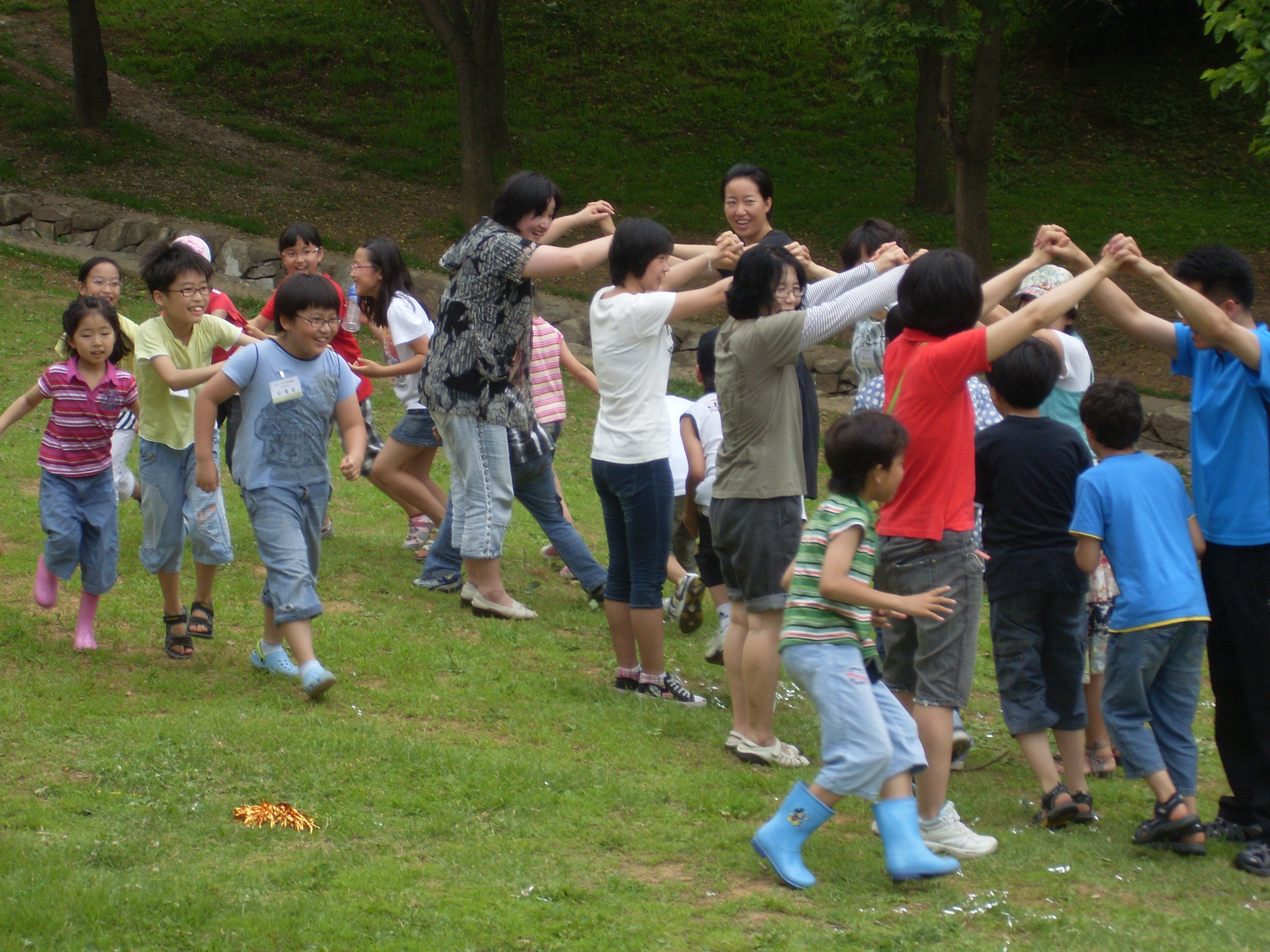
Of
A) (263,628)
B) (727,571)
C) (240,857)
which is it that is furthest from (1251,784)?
(263,628)

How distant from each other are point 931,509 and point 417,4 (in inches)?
574

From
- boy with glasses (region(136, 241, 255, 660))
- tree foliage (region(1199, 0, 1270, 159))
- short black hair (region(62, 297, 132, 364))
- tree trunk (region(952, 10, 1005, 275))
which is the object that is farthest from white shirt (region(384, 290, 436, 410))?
tree trunk (region(952, 10, 1005, 275))

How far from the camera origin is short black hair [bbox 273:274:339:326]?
505 cm

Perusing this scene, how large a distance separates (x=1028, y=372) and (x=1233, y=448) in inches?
28.5

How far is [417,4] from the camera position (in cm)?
1631

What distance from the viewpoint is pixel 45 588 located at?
5.77 metres

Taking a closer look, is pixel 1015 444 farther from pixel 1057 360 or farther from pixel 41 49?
pixel 41 49

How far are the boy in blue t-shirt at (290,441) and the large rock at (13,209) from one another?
12.6 metres

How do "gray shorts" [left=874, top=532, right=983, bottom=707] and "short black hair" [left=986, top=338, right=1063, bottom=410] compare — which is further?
"short black hair" [left=986, top=338, right=1063, bottom=410]

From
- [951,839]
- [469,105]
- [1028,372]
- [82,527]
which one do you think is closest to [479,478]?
[82,527]

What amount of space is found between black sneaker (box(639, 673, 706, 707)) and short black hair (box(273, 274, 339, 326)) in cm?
213

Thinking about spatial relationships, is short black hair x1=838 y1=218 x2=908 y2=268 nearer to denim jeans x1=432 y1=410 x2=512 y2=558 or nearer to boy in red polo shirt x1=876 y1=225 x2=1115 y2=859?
boy in red polo shirt x1=876 y1=225 x2=1115 y2=859

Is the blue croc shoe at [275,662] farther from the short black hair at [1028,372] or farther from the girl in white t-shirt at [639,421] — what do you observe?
the short black hair at [1028,372]

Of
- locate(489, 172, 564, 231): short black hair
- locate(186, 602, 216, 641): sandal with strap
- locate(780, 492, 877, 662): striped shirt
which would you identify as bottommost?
locate(186, 602, 216, 641): sandal with strap
